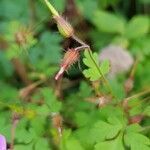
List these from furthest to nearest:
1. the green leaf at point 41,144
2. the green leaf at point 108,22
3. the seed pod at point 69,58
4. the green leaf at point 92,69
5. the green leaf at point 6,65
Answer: the green leaf at point 108,22 → the green leaf at point 6,65 → the green leaf at point 41,144 → the green leaf at point 92,69 → the seed pod at point 69,58

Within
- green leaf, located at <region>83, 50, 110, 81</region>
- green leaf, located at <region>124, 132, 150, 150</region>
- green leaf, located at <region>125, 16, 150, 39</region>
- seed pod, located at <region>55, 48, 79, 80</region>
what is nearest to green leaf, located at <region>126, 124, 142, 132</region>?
green leaf, located at <region>124, 132, 150, 150</region>

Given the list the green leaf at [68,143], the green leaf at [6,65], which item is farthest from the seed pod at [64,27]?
the green leaf at [6,65]

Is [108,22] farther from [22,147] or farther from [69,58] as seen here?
[69,58]

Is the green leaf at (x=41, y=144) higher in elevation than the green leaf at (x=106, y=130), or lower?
lower

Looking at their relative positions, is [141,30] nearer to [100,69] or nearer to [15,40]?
[15,40]

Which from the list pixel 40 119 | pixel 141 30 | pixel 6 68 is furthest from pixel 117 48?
pixel 40 119

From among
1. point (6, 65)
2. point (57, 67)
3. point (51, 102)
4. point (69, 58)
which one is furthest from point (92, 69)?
point (6, 65)

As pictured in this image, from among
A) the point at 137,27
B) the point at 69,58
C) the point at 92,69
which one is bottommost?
the point at 137,27

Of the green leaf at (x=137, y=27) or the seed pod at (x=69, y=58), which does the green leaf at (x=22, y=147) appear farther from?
the green leaf at (x=137, y=27)
